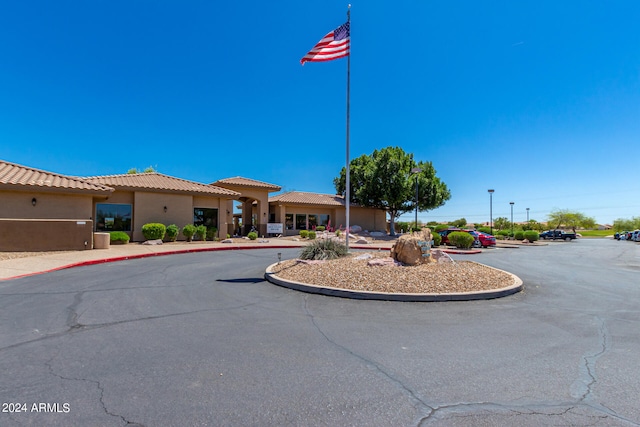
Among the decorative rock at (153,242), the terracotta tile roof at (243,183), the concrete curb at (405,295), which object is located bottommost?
the concrete curb at (405,295)

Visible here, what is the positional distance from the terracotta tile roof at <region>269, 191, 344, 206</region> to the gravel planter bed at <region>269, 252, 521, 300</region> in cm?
2371

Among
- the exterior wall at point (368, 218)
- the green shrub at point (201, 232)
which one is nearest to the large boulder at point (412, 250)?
the green shrub at point (201, 232)

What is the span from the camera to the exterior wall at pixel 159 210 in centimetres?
2186

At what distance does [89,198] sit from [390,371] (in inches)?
789

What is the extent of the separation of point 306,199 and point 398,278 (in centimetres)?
2744

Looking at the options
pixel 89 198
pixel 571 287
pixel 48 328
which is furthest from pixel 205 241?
pixel 571 287

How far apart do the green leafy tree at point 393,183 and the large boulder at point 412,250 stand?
24.1 meters

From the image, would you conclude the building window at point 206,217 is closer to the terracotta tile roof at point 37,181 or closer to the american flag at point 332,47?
the terracotta tile roof at point 37,181

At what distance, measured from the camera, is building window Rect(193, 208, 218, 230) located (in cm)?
2456

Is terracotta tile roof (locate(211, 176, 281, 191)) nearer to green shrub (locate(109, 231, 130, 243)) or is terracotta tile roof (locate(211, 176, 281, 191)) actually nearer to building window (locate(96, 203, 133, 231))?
building window (locate(96, 203, 133, 231))

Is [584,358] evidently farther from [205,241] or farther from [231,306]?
[205,241]

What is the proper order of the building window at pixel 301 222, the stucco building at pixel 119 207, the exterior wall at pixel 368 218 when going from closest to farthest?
the stucco building at pixel 119 207 < the building window at pixel 301 222 < the exterior wall at pixel 368 218

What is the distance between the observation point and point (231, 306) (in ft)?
21.9

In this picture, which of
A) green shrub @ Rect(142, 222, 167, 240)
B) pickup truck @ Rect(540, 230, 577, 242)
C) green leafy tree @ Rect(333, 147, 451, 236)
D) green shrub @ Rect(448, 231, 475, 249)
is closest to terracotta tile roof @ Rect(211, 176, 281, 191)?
green shrub @ Rect(142, 222, 167, 240)
